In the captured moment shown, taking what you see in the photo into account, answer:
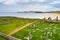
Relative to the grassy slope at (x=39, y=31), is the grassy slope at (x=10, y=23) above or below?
above

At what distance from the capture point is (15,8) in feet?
9.28

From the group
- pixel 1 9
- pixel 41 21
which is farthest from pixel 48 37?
pixel 1 9

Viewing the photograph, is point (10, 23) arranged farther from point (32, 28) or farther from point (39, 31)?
point (39, 31)

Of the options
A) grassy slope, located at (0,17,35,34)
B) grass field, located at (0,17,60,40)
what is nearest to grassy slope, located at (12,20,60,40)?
grass field, located at (0,17,60,40)

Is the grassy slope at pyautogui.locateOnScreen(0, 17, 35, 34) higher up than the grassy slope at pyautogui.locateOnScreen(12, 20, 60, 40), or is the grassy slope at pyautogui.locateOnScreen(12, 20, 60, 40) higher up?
the grassy slope at pyautogui.locateOnScreen(0, 17, 35, 34)

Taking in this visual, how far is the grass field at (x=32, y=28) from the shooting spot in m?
2.63

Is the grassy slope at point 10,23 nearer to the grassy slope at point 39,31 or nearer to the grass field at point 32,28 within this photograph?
the grass field at point 32,28

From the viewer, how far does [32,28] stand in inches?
108

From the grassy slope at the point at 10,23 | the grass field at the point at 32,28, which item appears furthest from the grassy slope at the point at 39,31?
the grassy slope at the point at 10,23

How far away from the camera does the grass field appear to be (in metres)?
2.63

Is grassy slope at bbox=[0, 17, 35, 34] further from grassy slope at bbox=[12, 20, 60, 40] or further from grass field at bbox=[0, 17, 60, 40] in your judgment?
grassy slope at bbox=[12, 20, 60, 40]

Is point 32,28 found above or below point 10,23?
below

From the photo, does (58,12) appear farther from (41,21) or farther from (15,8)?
(15,8)

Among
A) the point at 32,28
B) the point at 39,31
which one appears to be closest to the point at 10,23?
the point at 32,28
